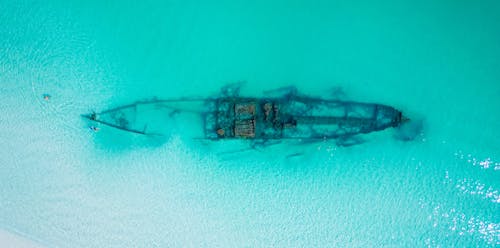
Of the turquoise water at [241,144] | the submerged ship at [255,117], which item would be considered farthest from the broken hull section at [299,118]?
the turquoise water at [241,144]

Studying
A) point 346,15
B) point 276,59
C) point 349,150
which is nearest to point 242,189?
point 349,150

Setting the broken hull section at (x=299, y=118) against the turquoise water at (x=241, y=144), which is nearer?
the broken hull section at (x=299, y=118)

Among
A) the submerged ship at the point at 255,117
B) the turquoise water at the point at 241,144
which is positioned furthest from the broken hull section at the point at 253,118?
the turquoise water at the point at 241,144

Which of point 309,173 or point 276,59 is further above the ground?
point 276,59

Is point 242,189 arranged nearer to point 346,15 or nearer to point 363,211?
point 363,211

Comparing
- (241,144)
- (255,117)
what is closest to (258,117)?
(255,117)

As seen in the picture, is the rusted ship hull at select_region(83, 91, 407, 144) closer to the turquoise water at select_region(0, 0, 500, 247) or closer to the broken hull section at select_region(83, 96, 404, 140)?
the broken hull section at select_region(83, 96, 404, 140)

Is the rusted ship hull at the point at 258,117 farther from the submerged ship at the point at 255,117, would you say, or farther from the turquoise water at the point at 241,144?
the turquoise water at the point at 241,144
